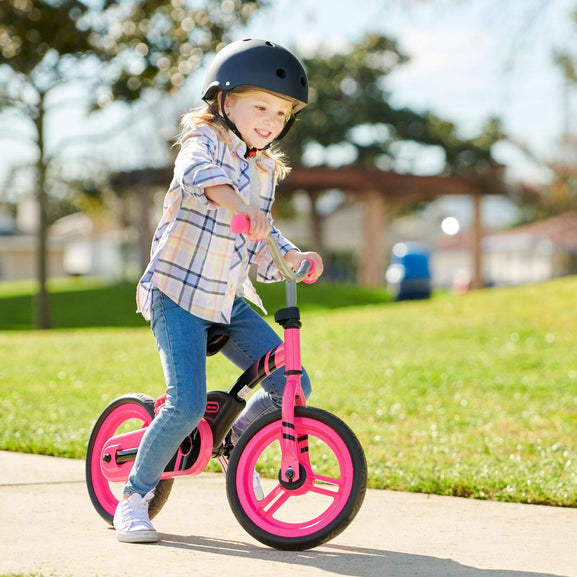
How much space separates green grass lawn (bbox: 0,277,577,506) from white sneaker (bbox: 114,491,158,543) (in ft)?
5.33

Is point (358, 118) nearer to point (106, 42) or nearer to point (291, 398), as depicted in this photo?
point (106, 42)

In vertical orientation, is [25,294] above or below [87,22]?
below

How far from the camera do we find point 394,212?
50.5 meters

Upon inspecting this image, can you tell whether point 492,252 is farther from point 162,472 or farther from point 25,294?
point 162,472

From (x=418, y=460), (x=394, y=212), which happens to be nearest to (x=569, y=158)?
(x=394, y=212)

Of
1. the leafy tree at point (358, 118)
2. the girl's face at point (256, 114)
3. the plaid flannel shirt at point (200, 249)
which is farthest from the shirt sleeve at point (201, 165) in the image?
the leafy tree at point (358, 118)

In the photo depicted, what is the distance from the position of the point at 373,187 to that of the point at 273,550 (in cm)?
2559

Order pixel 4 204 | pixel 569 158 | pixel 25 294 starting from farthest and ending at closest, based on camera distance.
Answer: pixel 4 204, pixel 569 158, pixel 25 294

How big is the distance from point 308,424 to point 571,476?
214 cm

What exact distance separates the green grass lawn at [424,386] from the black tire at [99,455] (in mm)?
1500

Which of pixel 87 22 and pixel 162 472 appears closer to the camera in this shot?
pixel 162 472

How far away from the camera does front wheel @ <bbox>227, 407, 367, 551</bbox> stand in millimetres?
3578

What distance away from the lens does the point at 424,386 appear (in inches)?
347

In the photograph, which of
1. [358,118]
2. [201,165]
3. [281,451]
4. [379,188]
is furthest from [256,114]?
[358,118]
